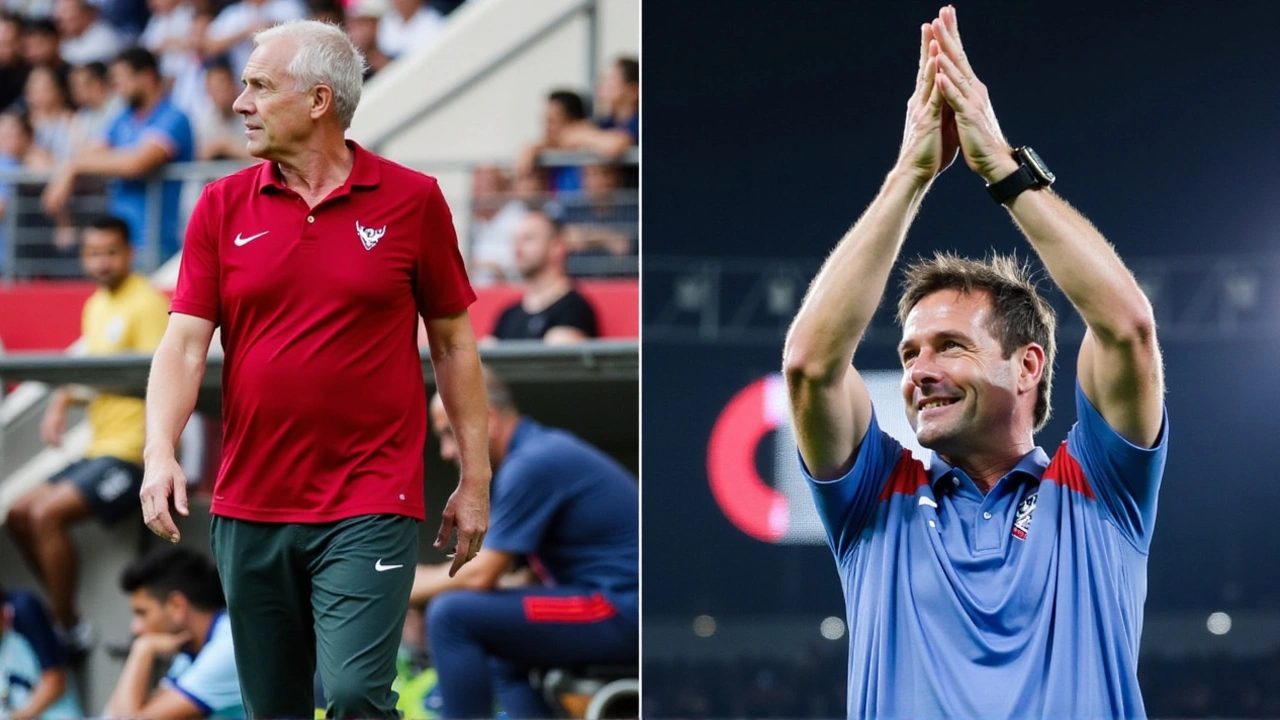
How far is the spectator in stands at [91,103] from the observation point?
795cm

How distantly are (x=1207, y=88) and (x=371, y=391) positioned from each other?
2158 millimetres

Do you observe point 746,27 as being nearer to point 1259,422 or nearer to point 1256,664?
point 1259,422

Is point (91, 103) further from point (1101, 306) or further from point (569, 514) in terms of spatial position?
point (1101, 306)

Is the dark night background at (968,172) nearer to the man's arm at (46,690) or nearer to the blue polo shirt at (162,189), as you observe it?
the man's arm at (46,690)

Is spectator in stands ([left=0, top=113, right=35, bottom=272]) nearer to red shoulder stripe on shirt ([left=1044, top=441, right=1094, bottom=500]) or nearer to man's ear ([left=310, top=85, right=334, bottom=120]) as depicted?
man's ear ([left=310, top=85, right=334, bottom=120])

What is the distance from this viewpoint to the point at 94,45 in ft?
29.9

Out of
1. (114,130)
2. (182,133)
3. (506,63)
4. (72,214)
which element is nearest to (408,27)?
(506,63)

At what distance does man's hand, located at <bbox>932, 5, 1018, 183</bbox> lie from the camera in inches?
95.9

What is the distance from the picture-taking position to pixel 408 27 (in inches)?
317

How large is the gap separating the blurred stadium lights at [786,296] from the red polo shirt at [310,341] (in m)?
1.37

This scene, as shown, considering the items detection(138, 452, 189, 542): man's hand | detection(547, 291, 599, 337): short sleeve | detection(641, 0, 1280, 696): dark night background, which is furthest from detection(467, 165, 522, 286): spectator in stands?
detection(138, 452, 189, 542): man's hand

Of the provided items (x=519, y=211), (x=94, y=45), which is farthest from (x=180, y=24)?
(x=519, y=211)

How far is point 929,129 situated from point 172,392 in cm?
128

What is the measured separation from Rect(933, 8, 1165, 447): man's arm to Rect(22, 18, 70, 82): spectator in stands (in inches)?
304
